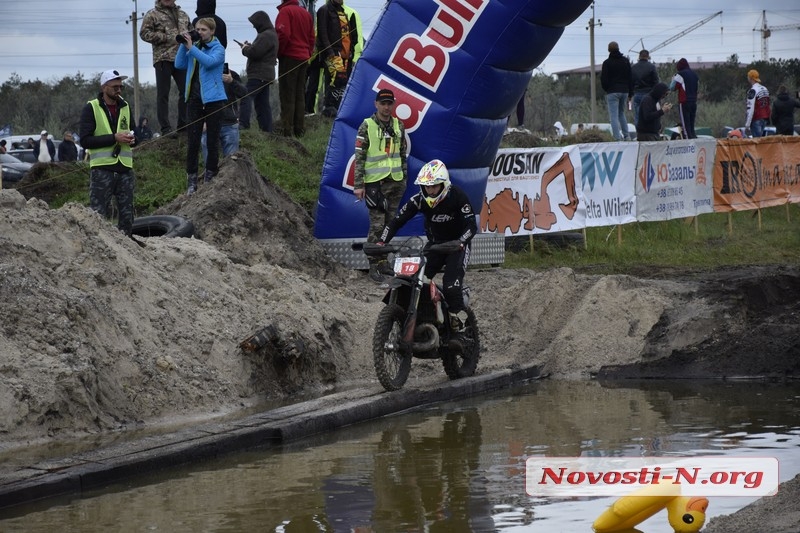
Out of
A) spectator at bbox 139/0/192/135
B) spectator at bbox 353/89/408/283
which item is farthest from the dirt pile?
spectator at bbox 139/0/192/135

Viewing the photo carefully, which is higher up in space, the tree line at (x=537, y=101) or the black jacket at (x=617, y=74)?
the tree line at (x=537, y=101)

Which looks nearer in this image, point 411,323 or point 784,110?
point 411,323

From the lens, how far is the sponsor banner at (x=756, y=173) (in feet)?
86.1

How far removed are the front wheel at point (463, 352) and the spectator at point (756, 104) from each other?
18.1 meters

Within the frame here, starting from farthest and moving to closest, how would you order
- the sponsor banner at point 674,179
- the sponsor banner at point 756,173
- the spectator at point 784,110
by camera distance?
the spectator at point 784,110
the sponsor banner at point 756,173
the sponsor banner at point 674,179

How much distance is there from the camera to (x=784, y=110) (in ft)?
98.6

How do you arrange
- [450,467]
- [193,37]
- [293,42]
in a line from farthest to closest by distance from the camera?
[293,42] < [193,37] < [450,467]

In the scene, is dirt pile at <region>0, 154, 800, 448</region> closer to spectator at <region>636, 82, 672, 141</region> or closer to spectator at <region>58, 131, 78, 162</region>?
spectator at <region>636, 82, 672, 141</region>

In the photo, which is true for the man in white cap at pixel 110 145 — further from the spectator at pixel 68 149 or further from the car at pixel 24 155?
the car at pixel 24 155

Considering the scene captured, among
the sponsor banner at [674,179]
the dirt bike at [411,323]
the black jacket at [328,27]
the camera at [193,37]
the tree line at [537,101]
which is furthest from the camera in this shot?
the tree line at [537,101]

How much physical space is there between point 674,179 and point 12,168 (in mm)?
18865

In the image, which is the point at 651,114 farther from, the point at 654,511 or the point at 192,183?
the point at 654,511

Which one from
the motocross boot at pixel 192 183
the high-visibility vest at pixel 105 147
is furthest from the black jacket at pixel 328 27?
the high-visibility vest at pixel 105 147

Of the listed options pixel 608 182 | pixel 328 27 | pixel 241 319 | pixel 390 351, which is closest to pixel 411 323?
pixel 390 351
